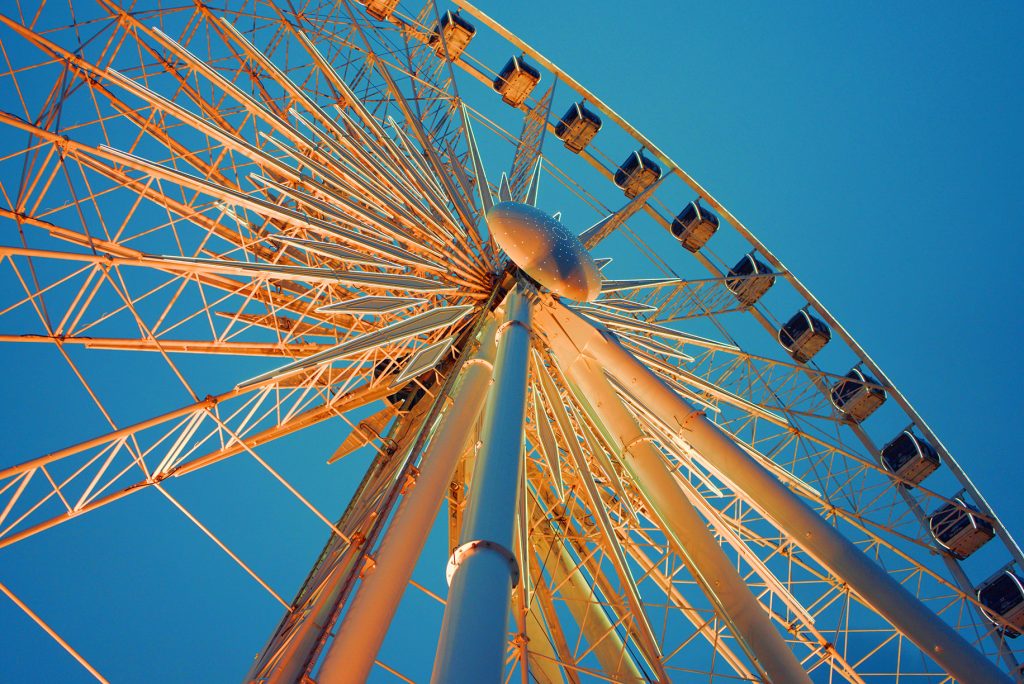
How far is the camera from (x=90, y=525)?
48.6m

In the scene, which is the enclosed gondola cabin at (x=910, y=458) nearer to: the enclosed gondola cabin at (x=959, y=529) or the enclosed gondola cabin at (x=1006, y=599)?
the enclosed gondola cabin at (x=959, y=529)

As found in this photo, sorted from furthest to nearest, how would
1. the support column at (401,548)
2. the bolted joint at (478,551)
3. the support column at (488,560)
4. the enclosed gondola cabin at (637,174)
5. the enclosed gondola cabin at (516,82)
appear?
the enclosed gondola cabin at (637,174) < the enclosed gondola cabin at (516,82) < the support column at (401,548) < the bolted joint at (478,551) < the support column at (488,560)

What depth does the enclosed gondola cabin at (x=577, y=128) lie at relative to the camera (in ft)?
76.2

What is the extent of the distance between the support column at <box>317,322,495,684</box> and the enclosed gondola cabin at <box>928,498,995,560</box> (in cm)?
1444

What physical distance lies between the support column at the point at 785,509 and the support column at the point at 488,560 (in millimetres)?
2936

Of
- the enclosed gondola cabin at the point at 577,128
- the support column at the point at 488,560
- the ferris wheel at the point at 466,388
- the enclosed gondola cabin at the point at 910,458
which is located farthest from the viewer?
the enclosed gondola cabin at the point at 577,128

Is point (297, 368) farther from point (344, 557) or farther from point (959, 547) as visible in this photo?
point (959, 547)

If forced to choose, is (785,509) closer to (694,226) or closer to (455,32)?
(694,226)

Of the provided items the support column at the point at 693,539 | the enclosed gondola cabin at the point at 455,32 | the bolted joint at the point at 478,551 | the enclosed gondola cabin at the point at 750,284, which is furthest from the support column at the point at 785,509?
the enclosed gondola cabin at the point at 455,32

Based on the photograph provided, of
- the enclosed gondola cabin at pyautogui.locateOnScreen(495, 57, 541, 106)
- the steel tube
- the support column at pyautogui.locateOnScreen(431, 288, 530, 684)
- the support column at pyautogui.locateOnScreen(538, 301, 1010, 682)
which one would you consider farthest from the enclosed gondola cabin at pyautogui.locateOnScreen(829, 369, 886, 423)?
the support column at pyautogui.locateOnScreen(431, 288, 530, 684)

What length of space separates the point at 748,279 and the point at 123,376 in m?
49.6

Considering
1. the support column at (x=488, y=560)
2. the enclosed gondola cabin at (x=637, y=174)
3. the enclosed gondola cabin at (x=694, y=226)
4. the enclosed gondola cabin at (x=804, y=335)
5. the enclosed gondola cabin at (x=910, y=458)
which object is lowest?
the support column at (x=488, y=560)

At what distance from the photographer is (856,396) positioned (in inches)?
859

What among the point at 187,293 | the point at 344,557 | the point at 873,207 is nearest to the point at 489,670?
the point at 344,557
